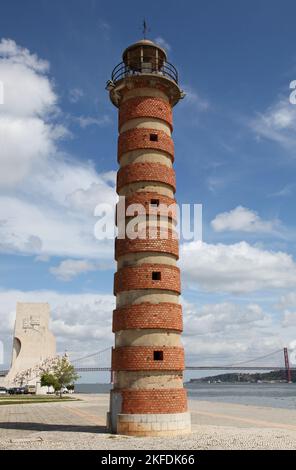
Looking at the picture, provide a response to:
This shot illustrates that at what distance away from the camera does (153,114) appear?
2795cm

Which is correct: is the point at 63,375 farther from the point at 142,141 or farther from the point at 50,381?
the point at 142,141

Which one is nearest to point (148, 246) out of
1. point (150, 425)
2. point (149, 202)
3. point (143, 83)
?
point (149, 202)

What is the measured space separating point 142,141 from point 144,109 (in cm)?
210

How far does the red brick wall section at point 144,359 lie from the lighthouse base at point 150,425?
233 centimetres

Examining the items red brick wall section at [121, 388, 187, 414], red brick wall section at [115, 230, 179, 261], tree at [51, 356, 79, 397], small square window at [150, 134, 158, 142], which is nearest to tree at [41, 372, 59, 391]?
tree at [51, 356, 79, 397]

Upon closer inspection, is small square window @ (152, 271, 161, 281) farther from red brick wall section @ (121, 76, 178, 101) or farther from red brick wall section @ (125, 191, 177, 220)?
red brick wall section @ (121, 76, 178, 101)

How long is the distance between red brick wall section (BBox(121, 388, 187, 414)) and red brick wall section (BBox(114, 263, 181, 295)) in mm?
5352

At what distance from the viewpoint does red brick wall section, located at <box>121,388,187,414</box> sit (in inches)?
926

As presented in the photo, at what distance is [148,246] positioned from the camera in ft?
84.2
